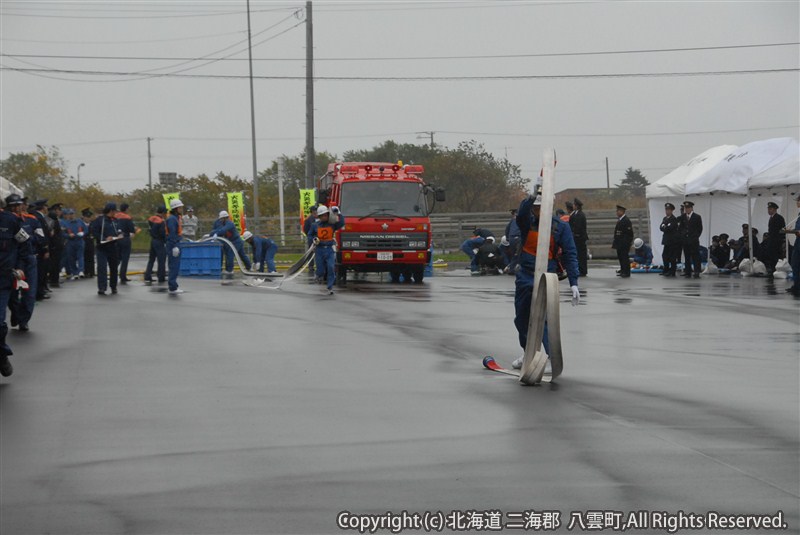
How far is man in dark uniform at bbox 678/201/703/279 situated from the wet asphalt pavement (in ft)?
37.4

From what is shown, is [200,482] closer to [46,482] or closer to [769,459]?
[46,482]

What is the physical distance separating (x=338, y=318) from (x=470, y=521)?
1183cm

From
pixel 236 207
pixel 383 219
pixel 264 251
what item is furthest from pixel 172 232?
pixel 236 207

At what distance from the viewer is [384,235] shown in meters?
27.1

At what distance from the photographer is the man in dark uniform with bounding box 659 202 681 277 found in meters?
28.7

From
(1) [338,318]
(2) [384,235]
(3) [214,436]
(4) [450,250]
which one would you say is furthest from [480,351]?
(4) [450,250]

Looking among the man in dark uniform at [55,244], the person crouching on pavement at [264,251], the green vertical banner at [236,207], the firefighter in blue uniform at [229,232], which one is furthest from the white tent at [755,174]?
the green vertical banner at [236,207]

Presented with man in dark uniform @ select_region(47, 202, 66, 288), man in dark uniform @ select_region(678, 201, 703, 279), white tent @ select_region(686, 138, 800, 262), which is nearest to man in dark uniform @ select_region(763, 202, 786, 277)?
white tent @ select_region(686, 138, 800, 262)

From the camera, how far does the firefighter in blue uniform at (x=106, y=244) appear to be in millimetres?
21922

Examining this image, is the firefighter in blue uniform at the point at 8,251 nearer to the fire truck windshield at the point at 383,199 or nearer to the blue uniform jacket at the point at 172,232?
the blue uniform jacket at the point at 172,232

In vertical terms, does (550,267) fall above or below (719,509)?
above

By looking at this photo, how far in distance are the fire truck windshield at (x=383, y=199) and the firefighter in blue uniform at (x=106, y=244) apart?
6529 millimetres

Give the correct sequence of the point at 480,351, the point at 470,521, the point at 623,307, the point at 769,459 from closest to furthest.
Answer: the point at 470,521 < the point at 769,459 < the point at 480,351 < the point at 623,307

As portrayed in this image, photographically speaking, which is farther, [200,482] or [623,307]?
[623,307]
